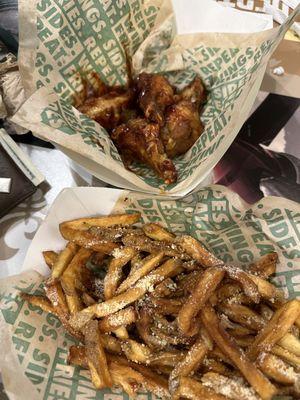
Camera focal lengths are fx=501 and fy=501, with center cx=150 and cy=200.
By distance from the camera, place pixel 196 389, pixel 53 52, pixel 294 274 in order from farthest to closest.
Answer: pixel 53 52, pixel 294 274, pixel 196 389

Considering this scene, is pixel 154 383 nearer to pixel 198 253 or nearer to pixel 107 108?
pixel 198 253

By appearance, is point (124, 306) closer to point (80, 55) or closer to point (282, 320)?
point (282, 320)

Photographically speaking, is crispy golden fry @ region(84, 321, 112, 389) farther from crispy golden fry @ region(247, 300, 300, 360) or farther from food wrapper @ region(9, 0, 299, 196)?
food wrapper @ region(9, 0, 299, 196)

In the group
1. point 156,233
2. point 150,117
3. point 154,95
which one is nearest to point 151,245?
point 156,233

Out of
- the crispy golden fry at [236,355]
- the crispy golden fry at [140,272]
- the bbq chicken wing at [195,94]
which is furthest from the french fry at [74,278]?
the bbq chicken wing at [195,94]

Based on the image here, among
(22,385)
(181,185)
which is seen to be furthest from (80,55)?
(22,385)

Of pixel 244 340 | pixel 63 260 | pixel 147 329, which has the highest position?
pixel 63 260
